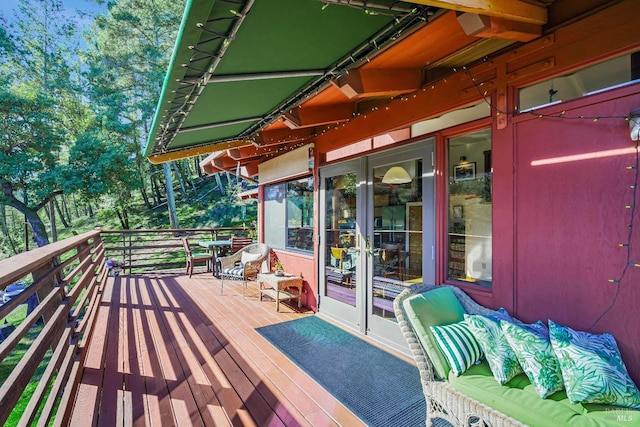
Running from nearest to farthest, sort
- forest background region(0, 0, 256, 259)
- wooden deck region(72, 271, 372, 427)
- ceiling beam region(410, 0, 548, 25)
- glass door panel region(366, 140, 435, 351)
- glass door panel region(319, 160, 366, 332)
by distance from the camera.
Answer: ceiling beam region(410, 0, 548, 25) < wooden deck region(72, 271, 372, 427) < glass door panel region(366, 140, 435, 351) < glass door panel region(319, 160, 366, 332) < forest background region(0, 0, 256, 259)

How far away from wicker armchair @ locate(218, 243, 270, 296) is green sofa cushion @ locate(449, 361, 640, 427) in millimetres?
3930

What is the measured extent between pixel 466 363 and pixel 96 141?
12.6m

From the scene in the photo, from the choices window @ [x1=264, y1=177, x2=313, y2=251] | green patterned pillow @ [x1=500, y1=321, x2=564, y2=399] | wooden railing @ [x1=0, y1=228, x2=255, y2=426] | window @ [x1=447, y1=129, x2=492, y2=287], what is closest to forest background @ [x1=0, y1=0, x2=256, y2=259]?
window @ [x1=264, y1=177, x2=313, y2=251]

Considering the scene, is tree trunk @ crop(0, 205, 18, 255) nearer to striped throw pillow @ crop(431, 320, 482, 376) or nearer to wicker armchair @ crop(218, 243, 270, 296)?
wicker armchair @ crop(218, 243, 270, 296)

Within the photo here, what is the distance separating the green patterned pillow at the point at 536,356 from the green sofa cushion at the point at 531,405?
51mm

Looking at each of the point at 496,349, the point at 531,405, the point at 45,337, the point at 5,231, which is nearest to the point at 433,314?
the point at 496,349

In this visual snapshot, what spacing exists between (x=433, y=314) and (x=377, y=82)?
1.82 metres

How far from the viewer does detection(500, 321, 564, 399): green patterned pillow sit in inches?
60.0

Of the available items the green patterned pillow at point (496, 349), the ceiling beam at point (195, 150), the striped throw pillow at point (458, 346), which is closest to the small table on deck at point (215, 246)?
the ceiling beam at point (195, 150)

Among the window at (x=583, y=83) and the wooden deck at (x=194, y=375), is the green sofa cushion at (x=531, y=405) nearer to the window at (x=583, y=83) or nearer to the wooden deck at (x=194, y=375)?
the wooden deck at (x=194, y=375)

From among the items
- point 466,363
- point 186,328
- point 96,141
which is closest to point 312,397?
point 466,363

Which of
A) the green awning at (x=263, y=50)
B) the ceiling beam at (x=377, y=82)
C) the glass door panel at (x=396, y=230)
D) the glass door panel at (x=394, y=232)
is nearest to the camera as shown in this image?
the green awning at (x=263, y=50)

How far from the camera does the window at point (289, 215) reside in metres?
4.71

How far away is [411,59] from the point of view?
2391mm
